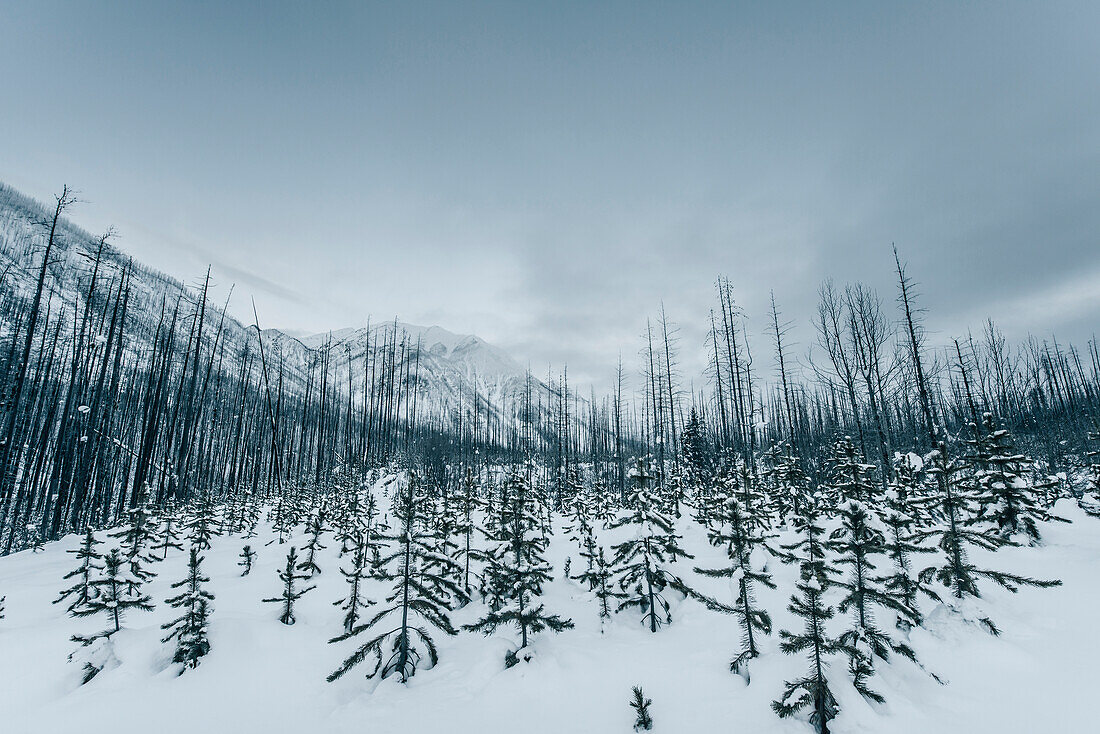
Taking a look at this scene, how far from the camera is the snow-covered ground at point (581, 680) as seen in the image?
15.3 feet

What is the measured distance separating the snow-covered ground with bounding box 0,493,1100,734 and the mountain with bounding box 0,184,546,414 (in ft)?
56.3

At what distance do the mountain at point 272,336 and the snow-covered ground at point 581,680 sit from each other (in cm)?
1716

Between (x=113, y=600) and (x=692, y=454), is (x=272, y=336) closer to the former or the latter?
(x=692, y=454)

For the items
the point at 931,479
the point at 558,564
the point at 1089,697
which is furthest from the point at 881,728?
the point at 931,479

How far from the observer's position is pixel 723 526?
14.3m

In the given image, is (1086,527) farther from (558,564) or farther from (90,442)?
(90,442)

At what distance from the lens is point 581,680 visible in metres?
6.02

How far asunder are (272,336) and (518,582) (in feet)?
598

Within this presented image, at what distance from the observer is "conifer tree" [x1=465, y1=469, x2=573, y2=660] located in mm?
6691

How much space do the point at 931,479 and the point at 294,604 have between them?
2606cm

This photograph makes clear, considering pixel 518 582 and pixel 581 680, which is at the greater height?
pixel 518 582

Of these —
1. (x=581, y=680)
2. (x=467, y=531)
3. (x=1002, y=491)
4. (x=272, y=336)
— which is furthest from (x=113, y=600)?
(x=272, y=336)

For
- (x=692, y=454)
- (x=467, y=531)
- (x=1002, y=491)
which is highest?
(x=692, y=454)

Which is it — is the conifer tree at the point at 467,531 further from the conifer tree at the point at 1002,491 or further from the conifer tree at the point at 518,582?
the conifer tree at the point at 1002,491
